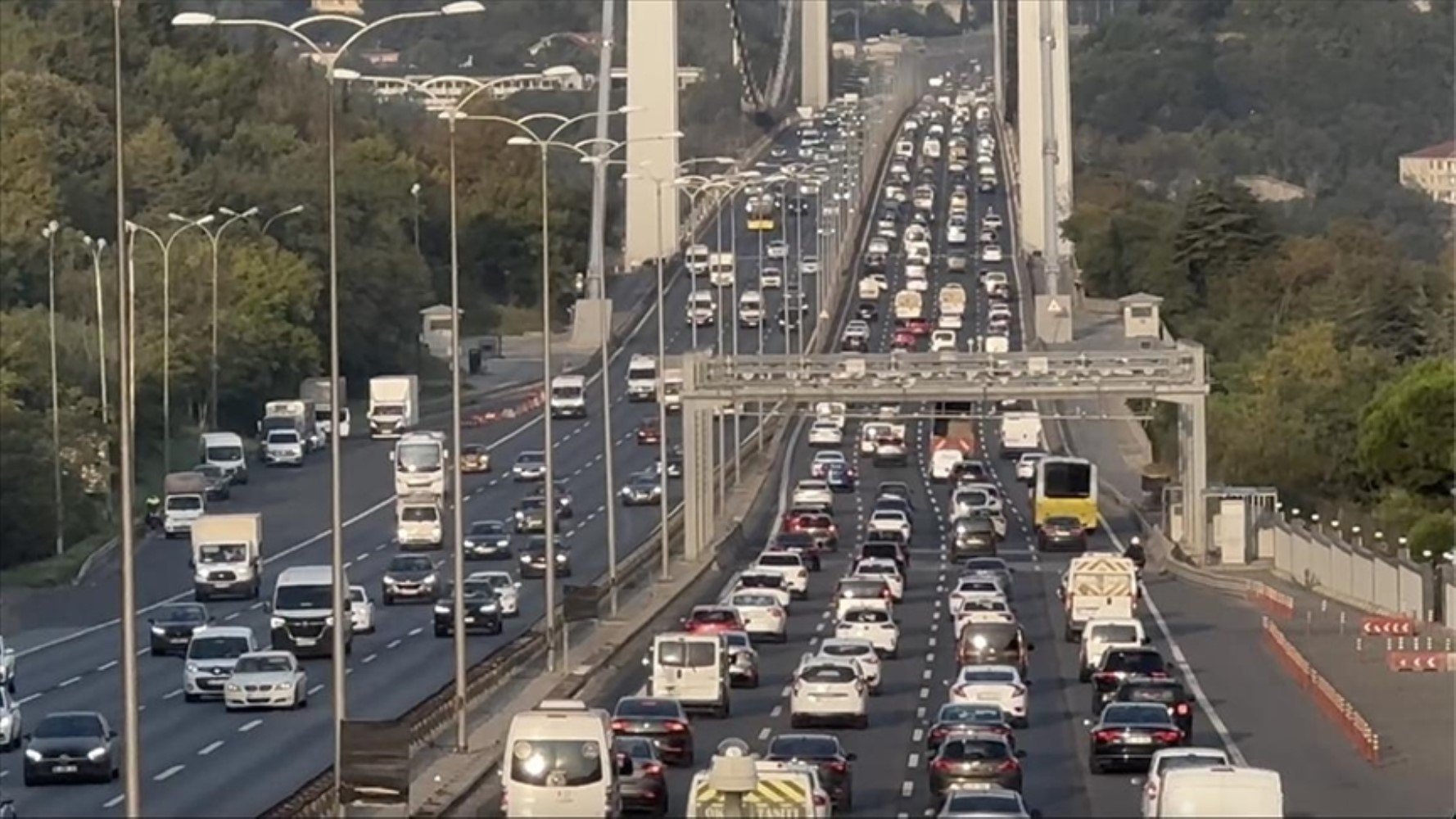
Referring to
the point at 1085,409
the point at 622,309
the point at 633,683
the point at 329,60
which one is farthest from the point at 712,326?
the point at 329,60

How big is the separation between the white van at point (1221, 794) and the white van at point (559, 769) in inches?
249

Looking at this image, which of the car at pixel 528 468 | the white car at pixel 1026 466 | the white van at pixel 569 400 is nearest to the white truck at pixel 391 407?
the car at pixel 528 468

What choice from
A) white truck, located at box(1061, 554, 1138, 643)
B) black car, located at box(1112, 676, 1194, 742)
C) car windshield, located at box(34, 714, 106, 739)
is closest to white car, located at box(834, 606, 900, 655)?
white truck, located at box(1061, 554, 1138, 643)

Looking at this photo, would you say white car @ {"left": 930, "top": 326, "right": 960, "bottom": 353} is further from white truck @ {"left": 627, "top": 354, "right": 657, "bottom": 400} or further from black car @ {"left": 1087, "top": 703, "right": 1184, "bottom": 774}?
black car @ {"left": 1087, "top": 703, "right": 1184, "bottom": 774}

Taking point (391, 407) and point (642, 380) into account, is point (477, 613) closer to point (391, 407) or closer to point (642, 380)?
point (391, 407)

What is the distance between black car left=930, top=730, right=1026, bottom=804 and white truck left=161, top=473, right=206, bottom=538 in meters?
53.3

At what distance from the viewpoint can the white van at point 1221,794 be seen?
34.7m

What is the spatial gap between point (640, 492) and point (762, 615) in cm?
3791

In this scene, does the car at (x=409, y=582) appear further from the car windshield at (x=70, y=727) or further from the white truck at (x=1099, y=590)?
the car windshield at (x=70, y=727)

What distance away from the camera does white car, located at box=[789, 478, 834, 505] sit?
99.8 m

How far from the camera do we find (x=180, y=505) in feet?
314

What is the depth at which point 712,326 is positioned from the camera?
503 ft

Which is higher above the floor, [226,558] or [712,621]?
[226,558]

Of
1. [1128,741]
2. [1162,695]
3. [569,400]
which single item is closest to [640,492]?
[569,400]
